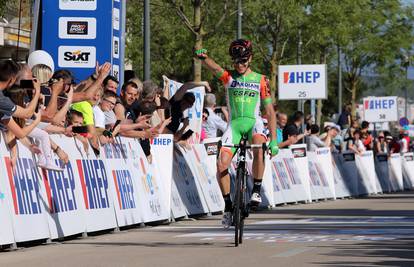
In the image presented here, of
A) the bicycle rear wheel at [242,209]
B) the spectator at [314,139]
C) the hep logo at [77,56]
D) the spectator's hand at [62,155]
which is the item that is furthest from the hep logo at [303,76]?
the bicycle rear wheel at [242,209]

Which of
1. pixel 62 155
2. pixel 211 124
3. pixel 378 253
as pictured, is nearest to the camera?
pixel 378 253

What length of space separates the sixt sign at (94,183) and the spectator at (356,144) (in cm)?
1921

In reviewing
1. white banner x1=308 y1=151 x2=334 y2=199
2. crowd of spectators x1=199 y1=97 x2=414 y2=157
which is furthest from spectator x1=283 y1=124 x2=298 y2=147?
white banner x1=308 y1=151 x2=334 y2=199

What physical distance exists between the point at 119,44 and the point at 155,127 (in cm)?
403

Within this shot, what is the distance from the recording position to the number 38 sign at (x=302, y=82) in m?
40.8

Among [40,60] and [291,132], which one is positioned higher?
[40,60]

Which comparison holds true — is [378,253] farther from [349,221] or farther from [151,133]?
[151,133]

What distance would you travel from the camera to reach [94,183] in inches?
620

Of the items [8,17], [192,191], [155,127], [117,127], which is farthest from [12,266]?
[8,17]

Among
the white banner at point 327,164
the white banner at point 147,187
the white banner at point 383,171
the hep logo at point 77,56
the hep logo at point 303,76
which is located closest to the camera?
the white banner at point 147,187

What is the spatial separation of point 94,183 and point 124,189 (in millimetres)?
1259

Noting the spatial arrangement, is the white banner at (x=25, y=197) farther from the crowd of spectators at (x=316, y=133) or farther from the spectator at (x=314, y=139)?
the spectator at (x=314, y=139)

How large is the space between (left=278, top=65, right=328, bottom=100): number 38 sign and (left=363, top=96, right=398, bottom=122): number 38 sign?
1453 cm

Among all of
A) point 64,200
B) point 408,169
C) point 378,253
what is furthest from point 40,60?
point 408,169
